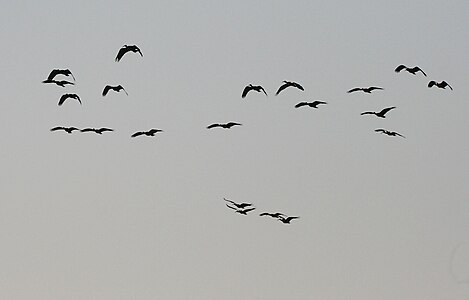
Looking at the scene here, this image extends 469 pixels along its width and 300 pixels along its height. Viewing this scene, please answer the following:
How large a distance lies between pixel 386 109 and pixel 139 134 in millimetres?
13797

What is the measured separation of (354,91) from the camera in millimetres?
140125

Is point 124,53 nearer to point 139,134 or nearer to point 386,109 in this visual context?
point 139,134

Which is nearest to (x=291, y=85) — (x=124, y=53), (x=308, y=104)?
(x=308, y=104)

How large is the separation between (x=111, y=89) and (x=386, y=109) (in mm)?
15320

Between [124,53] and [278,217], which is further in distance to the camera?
[278,217]

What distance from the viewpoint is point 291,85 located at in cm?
14188

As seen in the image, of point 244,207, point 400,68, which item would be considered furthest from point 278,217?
point 400,68

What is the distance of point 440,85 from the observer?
13938 cm

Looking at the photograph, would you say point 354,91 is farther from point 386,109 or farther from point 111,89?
point 111,89

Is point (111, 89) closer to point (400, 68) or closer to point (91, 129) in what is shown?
point (91, 129)

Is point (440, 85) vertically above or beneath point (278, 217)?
above

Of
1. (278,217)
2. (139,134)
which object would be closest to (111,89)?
(139,134)

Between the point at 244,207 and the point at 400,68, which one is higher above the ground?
the point at 400,68

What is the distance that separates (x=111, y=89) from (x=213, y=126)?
5.98 meters
